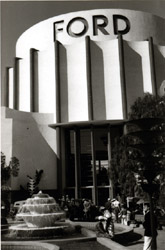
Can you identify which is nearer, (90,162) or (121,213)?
(121,213)

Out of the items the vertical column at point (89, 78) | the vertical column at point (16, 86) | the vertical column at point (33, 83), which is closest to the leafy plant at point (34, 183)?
the vertical column at point (33, 83)

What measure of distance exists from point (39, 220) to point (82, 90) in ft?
87.7

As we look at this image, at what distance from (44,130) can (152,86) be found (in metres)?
14.3

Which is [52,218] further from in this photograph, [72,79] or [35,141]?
[72,79]

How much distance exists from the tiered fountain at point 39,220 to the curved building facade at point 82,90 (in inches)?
846

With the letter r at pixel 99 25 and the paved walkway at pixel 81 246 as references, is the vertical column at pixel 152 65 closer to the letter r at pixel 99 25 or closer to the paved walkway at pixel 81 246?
the letter r at pixel 99 25

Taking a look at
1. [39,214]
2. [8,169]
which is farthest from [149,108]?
[8,169]

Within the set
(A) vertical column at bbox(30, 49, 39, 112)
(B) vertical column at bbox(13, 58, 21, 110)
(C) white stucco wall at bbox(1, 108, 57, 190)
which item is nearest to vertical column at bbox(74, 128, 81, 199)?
(C) white stucco wall at bbox(1, 108, 57, 190)

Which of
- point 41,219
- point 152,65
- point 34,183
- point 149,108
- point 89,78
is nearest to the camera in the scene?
point 41,219

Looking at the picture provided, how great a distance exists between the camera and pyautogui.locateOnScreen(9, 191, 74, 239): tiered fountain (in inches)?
536

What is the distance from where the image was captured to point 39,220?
14.2m

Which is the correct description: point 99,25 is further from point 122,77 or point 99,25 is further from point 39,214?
point 39,214

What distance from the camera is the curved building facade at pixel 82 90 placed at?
125ft

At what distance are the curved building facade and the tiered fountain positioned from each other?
846 inches
